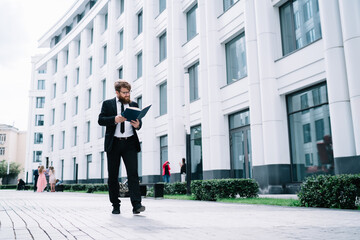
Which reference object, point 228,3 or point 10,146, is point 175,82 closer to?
point 228,3

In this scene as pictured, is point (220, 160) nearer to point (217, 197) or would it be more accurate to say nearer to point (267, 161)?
point (267, 161)

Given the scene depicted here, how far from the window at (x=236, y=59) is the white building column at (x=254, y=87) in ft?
5.54

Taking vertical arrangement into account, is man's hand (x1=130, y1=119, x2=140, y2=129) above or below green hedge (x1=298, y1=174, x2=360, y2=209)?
above

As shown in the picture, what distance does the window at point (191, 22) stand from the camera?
21872 mm

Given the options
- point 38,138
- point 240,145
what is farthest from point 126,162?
point 38,138

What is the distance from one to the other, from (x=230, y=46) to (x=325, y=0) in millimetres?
6935

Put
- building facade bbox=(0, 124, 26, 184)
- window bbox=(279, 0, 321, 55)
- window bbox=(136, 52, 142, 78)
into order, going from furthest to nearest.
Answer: building facade bbox=(0, 124, 26, 184) < window bbox=(136, 52, 142, 78) < window bbox=(279, 0, 321, 55)

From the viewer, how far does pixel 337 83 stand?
37.6 feet

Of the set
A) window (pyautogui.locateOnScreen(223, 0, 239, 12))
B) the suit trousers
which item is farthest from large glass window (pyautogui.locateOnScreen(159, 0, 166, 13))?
the suit trousers

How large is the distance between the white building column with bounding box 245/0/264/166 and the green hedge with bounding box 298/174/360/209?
699 centimetres

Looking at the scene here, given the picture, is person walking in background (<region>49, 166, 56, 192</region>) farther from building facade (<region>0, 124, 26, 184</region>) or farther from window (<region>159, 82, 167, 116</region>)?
building facade (<region>0, 124, 26, 184</region>)

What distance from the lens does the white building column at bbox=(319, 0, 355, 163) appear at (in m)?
11.3

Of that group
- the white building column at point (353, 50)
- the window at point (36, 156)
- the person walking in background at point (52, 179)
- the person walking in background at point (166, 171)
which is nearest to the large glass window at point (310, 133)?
the white building column at point (353, 50)

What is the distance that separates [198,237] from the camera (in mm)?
3486
